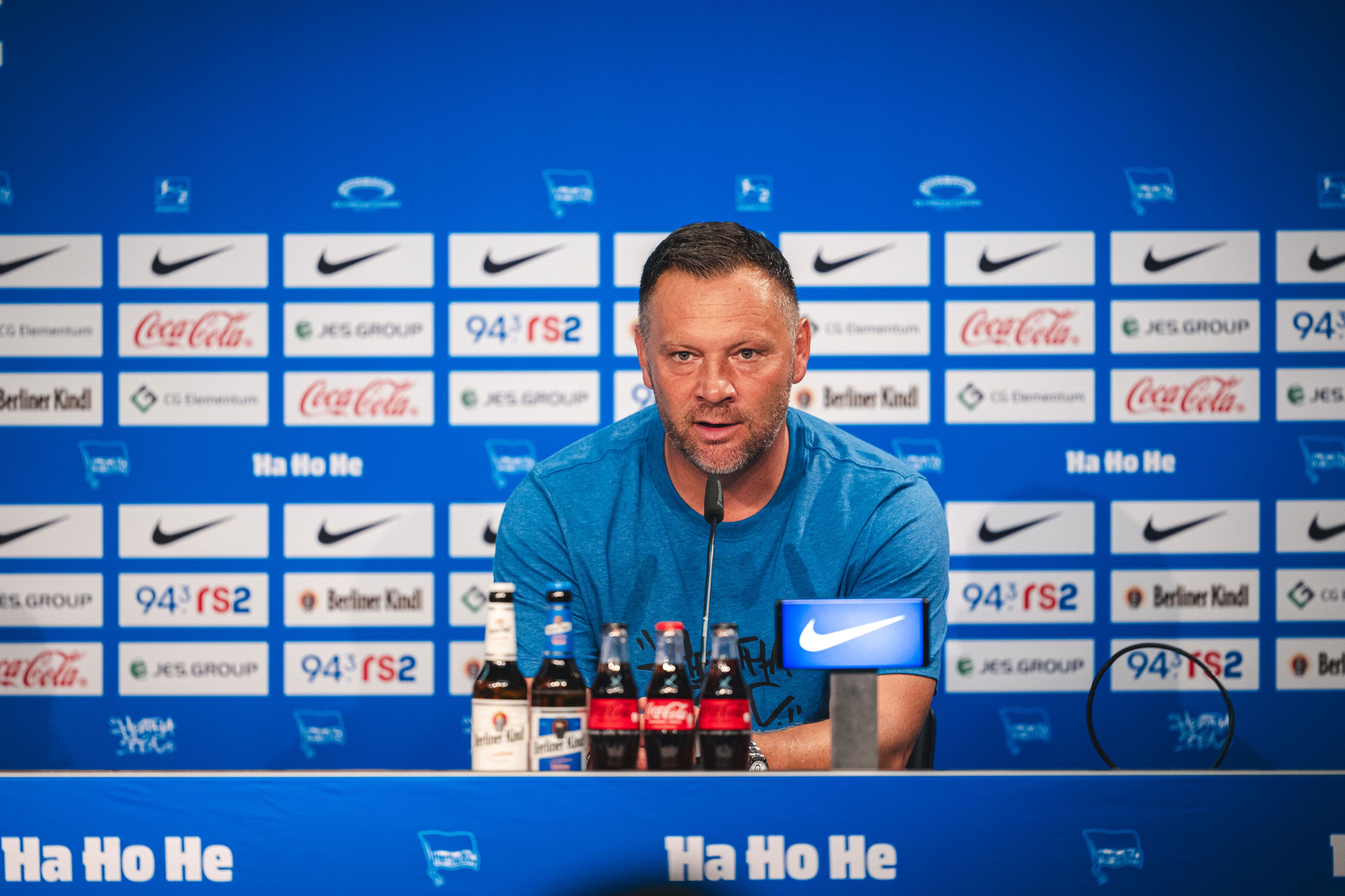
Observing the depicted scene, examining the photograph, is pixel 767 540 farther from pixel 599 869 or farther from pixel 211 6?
pixel 211 6

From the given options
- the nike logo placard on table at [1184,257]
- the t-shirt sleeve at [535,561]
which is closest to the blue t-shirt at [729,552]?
the t-shirt sleeve at [535,561]

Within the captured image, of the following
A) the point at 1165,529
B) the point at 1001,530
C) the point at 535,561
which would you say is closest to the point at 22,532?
the point at 535,561

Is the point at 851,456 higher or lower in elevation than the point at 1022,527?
higher

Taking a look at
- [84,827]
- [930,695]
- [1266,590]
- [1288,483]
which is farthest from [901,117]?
[84,827]

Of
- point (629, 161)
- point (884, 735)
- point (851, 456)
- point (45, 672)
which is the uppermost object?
point (629, 161)

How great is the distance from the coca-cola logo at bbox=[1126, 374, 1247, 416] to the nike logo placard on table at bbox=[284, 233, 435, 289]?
2.14m

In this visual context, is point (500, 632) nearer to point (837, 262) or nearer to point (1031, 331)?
point (837, 262)

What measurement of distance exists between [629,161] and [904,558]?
168 centimetres

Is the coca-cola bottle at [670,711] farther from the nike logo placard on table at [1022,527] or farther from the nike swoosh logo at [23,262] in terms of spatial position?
the nike swoosh logo at [23,262]

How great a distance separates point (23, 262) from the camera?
2807mm

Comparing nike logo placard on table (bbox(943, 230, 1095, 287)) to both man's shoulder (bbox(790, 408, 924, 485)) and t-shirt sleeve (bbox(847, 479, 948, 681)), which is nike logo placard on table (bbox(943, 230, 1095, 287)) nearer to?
man's shoulder (bbox(790, 408, 924, 485))

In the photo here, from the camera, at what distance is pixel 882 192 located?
2793 mm

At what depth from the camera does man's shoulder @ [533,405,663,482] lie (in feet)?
5.71

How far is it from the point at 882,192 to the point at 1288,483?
1.49m
